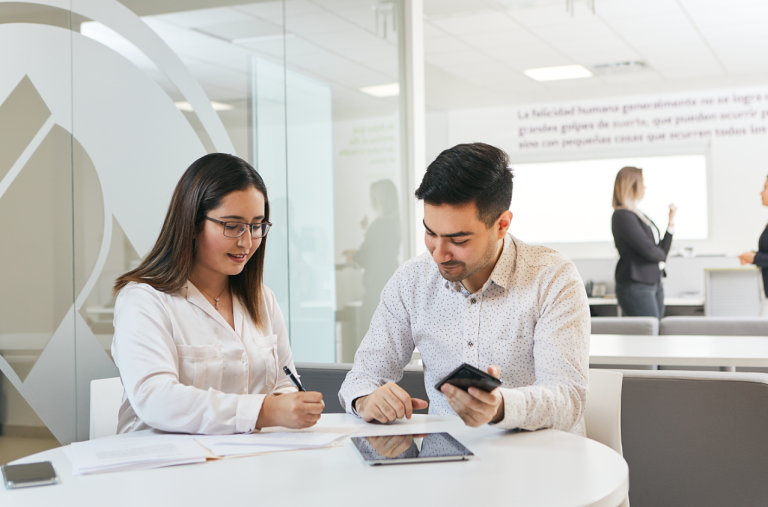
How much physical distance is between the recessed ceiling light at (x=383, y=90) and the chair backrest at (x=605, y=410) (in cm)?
277

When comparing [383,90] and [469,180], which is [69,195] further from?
[383,90]

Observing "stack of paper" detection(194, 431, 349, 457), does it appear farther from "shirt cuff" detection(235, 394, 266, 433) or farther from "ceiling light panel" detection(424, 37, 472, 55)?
"ceiling light panel" detection(424, 37, 472, 55)

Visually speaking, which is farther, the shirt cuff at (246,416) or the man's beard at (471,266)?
the man's beard at (471,266)

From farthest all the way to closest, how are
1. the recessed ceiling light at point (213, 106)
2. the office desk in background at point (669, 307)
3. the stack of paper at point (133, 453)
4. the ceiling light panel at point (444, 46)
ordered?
the ceiling light panel at point (444, 46)
the office desk in background at point (669, 307)
the recessed ceiling light at point (213, 106)
the stack of paper at point (133, 453)

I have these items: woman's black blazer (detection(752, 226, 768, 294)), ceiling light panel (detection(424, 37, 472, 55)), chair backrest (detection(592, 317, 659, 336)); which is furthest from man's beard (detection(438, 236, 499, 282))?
ceiling light panel (detection(424, 37, 472, 55))

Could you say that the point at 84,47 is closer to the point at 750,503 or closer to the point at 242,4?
the point at 242,4

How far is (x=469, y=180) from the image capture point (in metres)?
1.62

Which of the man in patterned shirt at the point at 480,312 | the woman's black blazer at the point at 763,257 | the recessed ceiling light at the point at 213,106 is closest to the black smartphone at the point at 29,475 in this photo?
the man in patterned shirt at the point at 480,312

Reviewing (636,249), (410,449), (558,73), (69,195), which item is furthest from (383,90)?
(558,73)

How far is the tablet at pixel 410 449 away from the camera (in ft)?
4.01

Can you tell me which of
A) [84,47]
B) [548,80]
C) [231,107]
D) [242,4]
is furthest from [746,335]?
[548,80]

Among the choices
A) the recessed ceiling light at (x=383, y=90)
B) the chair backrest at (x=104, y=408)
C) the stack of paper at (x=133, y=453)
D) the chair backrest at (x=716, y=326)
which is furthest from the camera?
the recessed ceiling light at (x=383, y=90)

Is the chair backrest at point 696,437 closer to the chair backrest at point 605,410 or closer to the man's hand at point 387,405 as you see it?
the chair backrest at point 605,410

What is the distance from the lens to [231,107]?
9.98ft
